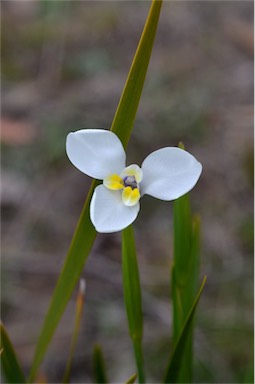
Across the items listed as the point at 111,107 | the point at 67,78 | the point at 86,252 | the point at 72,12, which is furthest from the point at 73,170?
the point at 86,252

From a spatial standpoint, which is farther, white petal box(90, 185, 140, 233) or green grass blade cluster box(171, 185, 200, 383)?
green grass blade cluster box(171, 185, 200, 383)

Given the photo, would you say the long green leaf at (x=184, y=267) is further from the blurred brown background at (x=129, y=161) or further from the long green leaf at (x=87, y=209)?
the blurred brown background at (x=129, y=161)

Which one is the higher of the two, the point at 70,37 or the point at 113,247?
the point at 70,37

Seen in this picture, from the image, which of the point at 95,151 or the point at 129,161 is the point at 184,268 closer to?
the point at 95,151

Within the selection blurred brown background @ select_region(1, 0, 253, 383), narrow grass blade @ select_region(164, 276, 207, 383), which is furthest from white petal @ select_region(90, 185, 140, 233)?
blurred brown background @ select_region(1, 0, 253, 383)

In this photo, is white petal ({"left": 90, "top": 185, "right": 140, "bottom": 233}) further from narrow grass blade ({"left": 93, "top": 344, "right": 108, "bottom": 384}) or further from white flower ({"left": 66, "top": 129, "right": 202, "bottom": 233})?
narrow grass blade ({"left": 93, "top": 344, "right": 108, "bottom": 384})

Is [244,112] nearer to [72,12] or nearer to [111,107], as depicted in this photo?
[111,107]

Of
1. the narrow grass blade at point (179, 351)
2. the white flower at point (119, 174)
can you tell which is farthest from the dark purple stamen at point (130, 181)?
the narrow grass blade at point (179, 351)
